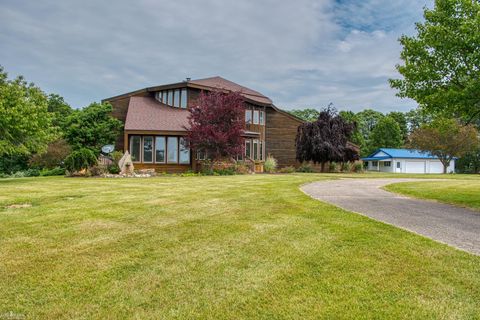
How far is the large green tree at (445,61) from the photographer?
27.1ft

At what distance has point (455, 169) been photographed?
164 feet

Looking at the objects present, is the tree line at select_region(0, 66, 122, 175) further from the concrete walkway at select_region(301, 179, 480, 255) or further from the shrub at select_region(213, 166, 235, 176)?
the concrete walkway at select_region(301, 179, 480, 255)

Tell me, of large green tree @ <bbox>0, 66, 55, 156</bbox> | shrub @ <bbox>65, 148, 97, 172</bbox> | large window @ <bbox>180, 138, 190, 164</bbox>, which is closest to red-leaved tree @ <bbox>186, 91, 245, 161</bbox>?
large window @ <bbox>180, 138, 190, 164</bbox>

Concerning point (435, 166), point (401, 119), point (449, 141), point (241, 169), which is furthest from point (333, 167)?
point (401, 119)

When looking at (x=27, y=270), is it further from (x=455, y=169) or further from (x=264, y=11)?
(x=455, y=169)

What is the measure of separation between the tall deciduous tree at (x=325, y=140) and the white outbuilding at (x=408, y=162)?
2241 centimetres

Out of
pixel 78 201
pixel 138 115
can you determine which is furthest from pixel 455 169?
pixel 78 201

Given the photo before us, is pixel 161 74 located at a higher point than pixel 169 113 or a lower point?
higher

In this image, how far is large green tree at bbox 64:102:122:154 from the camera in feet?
81.9

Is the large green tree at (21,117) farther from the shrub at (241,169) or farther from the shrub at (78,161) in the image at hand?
the shrub at (241,169)

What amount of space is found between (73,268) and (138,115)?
69.4 ft

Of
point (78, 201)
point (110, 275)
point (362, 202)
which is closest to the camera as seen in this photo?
point (110, 275)

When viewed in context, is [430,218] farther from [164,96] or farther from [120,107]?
[120,107]

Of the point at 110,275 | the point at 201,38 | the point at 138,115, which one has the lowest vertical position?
the point at 110,275
